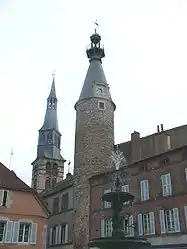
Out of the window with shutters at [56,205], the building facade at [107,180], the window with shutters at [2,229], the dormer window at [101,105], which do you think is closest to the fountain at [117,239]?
the window with shutters at [2,229]

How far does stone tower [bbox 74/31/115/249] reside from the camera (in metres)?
31.0

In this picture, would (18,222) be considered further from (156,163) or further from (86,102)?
(86,102)

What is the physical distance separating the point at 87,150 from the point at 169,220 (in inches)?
427

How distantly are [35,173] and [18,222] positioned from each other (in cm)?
3596

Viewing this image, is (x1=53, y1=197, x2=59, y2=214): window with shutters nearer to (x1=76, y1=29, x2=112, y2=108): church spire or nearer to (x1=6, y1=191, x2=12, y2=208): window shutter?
(x1=76, y1=29, x2=112, y2=108): church spire

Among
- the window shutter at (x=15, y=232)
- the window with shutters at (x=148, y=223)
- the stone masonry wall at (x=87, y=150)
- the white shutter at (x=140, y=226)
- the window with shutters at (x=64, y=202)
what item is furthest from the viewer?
the window with shutters at (x=64, y=202)

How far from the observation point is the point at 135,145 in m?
33.7

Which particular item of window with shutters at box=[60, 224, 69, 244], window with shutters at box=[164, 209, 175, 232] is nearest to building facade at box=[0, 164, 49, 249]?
window with shutters at box=[164, 209, 175, 232]

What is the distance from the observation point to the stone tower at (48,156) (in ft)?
187

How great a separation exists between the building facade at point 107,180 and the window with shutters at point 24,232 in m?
7.31

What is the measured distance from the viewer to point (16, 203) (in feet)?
77.7

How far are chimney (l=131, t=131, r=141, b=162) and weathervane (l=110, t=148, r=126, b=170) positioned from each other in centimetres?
116

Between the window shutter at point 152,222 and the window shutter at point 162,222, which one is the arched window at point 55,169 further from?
the window shutter at point 162,222

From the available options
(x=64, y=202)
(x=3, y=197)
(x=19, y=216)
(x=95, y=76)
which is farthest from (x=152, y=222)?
(x=95, y=76)
